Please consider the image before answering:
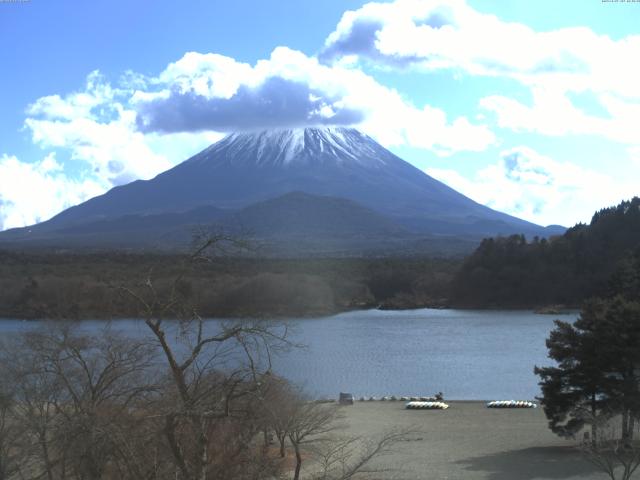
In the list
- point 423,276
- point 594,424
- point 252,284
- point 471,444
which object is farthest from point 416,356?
point 423,276

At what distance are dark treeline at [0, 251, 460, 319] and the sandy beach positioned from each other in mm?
12877

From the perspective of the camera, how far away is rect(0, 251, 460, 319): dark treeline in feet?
140

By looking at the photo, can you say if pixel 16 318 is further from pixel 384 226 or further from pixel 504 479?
pixel 384 226

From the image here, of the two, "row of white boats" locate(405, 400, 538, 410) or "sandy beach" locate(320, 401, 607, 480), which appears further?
"row of white boats" locate(405, 400, 538, 410)

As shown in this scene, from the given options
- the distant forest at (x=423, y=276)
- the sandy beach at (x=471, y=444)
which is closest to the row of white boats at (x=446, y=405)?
the sandy beach at (x=471, y=444)

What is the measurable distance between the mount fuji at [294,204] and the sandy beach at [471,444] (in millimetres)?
61376

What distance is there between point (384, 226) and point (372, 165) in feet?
96.7

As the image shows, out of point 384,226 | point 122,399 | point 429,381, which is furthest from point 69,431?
point 384,226

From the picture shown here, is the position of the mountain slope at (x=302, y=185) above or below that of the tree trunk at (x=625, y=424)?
above

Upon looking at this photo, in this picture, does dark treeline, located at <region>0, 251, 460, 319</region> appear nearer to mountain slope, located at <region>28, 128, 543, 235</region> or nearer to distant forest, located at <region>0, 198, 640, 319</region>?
distant forest, located at <region>0, 198, 640, 319</region>

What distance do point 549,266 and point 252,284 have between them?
22689 millimetres

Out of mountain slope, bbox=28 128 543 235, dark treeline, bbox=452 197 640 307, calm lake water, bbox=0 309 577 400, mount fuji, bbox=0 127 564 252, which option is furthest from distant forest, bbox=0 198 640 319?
mountain slope, bbox=28 128 543 235

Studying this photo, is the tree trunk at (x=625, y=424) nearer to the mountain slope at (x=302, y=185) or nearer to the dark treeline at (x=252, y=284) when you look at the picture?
the dark treeline at (x=252, y=284)

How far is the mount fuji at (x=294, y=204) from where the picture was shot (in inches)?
3959
